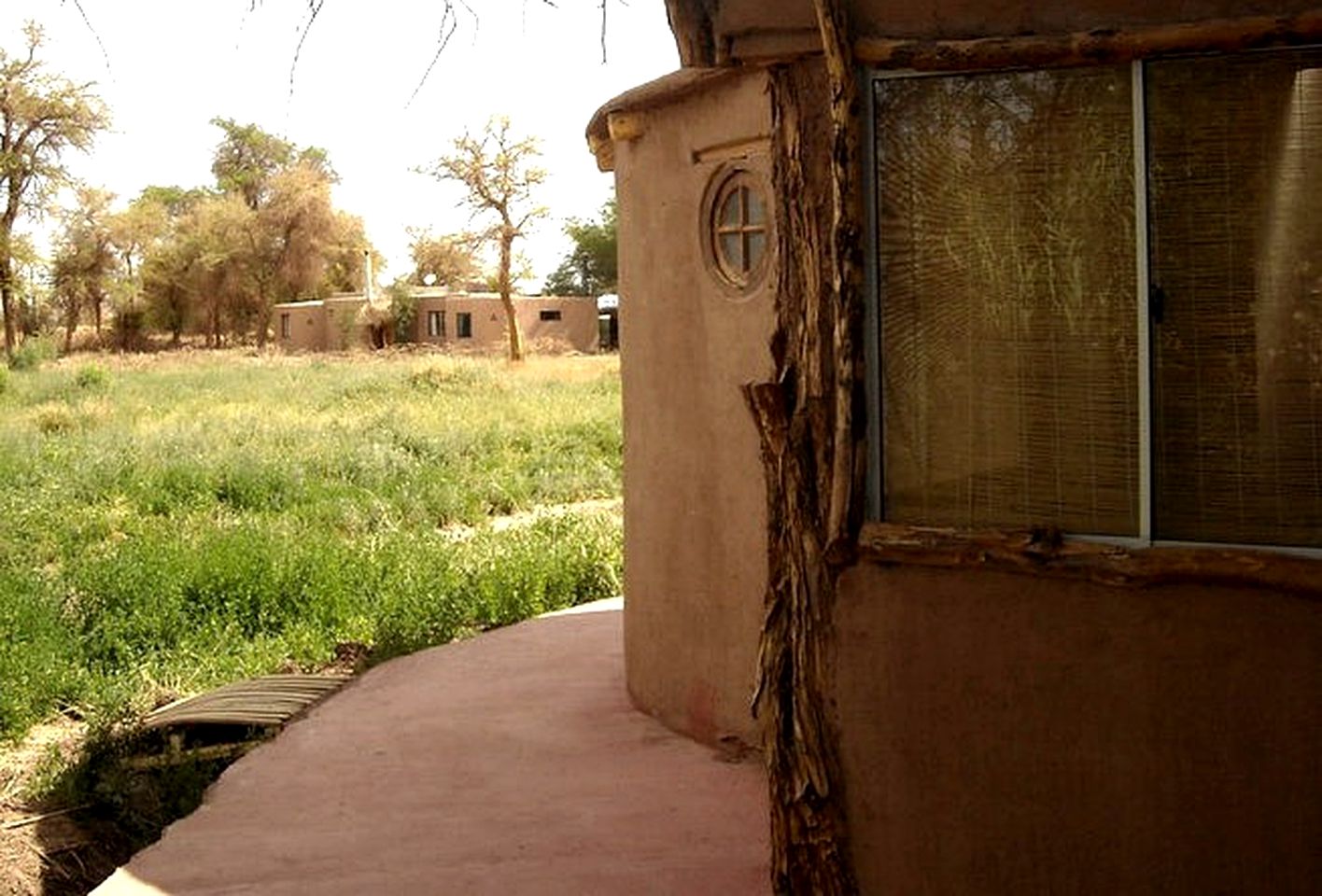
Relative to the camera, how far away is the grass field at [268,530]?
35.7 feet

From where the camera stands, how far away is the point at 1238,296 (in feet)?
12.8

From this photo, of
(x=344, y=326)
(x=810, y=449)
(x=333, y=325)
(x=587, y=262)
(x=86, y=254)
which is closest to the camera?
(x=810, y=449)

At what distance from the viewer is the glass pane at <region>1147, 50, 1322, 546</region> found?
150 inches

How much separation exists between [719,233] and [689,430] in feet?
3.24

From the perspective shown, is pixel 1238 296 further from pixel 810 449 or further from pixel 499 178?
pixel 499 178

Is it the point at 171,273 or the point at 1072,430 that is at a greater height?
the point at 171,273

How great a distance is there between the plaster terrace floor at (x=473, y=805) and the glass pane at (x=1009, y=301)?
79.4 inches

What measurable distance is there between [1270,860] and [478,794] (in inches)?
145

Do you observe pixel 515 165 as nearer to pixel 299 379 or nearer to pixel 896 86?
pixel 299 379

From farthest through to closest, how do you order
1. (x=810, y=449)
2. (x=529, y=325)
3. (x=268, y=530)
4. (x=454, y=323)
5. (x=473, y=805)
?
(x=454, y=323) < (x=529, y=325) < (x=268, y=530) < (x=473, y=805) < (x=810, y=449)

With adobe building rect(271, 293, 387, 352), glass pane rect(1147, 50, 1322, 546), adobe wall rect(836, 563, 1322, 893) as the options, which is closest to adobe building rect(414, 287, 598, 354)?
adobe building rect(271, 293, 387, 352)

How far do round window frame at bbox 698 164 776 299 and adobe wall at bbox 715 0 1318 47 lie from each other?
7.01 ft

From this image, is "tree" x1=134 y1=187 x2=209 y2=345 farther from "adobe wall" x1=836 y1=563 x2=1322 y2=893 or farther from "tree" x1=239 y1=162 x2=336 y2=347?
"adobe wall" x1=836 y1=563 x2=1322 y2=893

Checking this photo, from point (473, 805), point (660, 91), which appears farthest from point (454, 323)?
point (473, 805)
